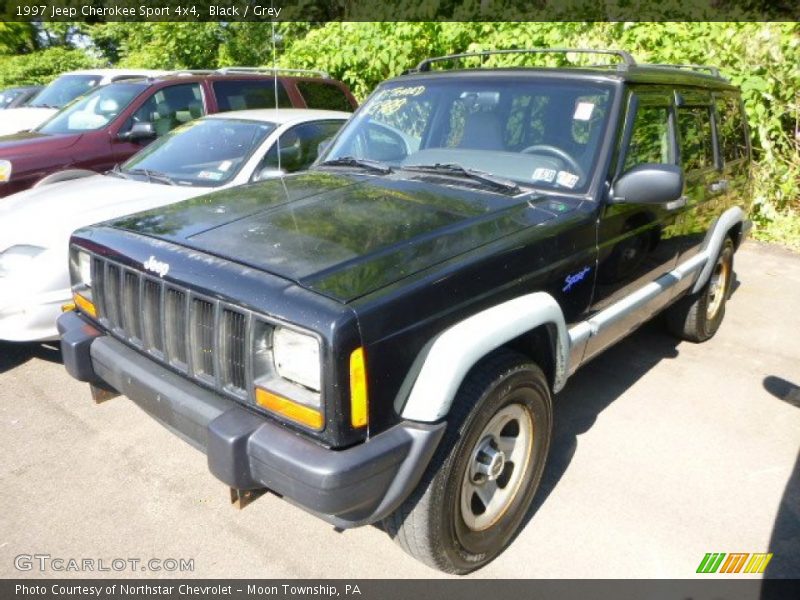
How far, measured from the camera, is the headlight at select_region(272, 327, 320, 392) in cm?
205

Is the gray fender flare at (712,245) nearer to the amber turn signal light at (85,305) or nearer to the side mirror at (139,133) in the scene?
the amber turn signal light at (85,305)

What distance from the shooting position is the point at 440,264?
2.30 metres

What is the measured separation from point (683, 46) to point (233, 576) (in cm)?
803

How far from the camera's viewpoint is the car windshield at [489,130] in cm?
311

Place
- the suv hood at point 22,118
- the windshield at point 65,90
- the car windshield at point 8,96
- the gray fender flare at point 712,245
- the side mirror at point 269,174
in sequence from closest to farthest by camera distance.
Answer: the side mirror at point 269,174 → the gray fender flare at point 712,245 → the suv hood at point 22,118 → the windshield at point 65,90 → the car windshield at point 8,96

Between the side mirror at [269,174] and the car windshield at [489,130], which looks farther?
the side mirror at [269,174]

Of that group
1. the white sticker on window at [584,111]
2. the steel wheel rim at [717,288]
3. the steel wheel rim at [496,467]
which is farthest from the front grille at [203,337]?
the steel wheel rim at [717,288]

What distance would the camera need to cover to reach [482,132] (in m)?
3.37

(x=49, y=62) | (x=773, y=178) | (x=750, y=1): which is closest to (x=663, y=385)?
(x=773, y=178)

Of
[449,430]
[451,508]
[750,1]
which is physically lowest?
[451,508]

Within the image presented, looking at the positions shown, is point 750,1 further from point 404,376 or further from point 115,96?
point 404,376

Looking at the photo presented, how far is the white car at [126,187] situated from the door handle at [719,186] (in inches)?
115

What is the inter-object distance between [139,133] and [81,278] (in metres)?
3.60

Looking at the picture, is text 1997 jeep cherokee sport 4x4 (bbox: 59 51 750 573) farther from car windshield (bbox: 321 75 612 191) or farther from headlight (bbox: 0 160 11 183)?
headlight (bbox: 0 160 11 183)
